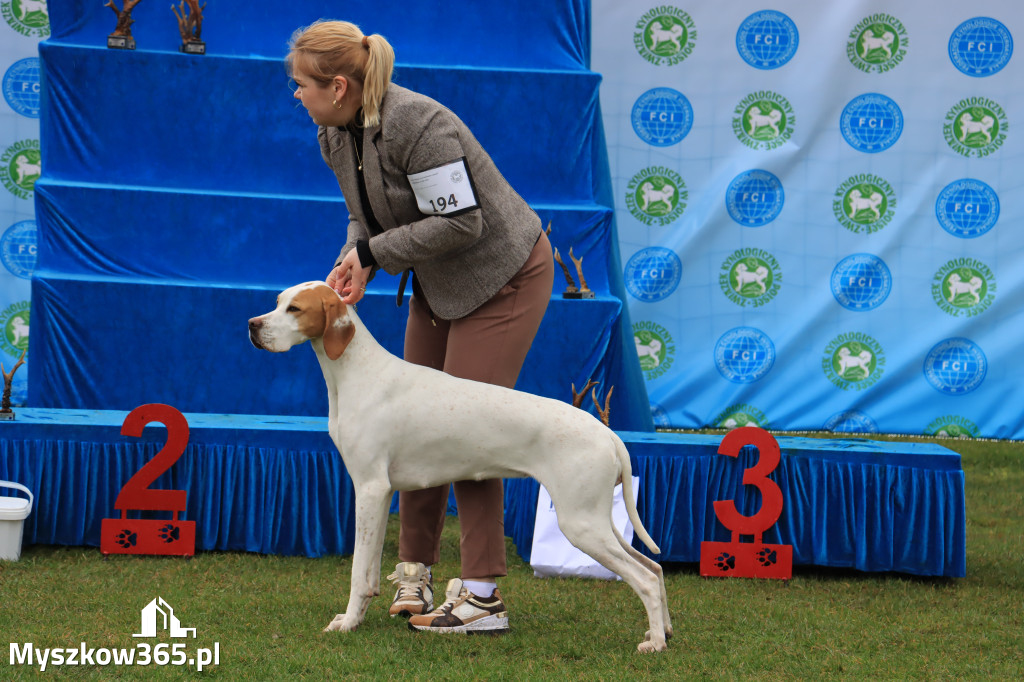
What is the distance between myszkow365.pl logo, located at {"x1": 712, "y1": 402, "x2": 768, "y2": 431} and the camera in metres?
7.35

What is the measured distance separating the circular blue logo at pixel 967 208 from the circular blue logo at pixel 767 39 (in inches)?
59.9

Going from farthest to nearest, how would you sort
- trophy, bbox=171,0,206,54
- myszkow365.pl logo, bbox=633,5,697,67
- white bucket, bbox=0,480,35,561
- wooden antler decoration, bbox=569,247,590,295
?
myszkow365.pl logo, bbox=633,5,697,67
trophy, bbox=171,0,206,54
wooden antler decoration, bbox=569,247,590,295
white bucket, bbox=0,480,35,561

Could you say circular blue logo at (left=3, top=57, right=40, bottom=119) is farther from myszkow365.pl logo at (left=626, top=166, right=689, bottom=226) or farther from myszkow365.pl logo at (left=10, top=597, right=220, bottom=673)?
myszkow365.pl logo at (left=10, top=597, right=220, bottom=673)

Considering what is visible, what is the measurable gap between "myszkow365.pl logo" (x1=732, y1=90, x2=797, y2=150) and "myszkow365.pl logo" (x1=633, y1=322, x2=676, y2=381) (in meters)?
1.50

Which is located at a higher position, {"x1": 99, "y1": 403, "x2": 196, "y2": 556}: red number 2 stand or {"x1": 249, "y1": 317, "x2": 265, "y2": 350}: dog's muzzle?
{"x1": 249, "y1": 317, "x2": 265, "y2": 350}: dog's muzzle

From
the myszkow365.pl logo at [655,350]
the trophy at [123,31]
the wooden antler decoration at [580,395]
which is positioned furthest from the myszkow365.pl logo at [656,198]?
the trophy at [123,31]

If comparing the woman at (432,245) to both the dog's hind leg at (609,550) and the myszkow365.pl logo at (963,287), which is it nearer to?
the dog's hind leg at (609,550)

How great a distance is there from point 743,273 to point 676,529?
3.81 metres

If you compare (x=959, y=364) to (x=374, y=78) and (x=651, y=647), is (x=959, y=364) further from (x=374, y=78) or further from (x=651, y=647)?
(x=374, y=78)

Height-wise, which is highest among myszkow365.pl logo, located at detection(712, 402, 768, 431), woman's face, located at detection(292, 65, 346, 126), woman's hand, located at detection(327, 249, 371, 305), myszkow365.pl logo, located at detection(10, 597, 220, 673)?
woman's face, located at detection(292, 65, 346, 126)

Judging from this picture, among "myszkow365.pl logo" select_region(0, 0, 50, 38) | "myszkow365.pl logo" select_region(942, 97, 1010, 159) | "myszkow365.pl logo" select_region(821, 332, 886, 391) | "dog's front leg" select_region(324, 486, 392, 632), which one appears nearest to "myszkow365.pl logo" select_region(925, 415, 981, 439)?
"myszkow365.pl logo" select_region(821, 332, 886, 391)

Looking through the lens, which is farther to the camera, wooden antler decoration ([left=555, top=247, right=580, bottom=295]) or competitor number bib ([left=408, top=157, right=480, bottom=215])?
wooden antler decoration ([left=555, top=247, right=580, bottom=295])

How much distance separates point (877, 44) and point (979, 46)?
2.44 feet

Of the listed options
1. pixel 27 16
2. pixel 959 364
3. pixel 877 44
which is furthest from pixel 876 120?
pixel 27 16
